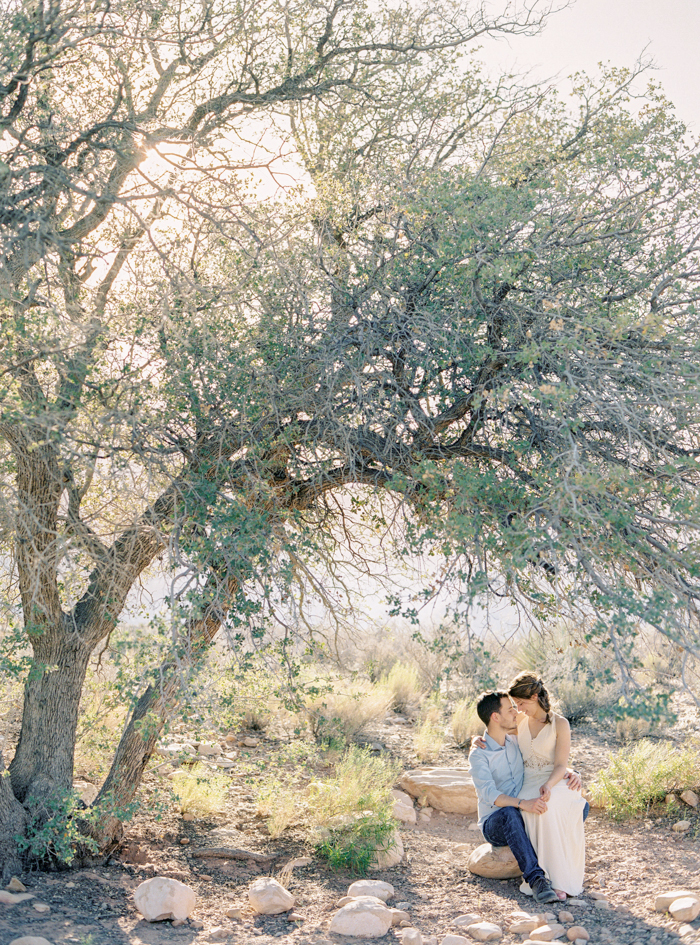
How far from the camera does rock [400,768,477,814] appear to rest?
269 inches

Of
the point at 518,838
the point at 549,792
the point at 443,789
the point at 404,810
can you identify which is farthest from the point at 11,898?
the point at 443,789

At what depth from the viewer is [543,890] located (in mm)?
4676

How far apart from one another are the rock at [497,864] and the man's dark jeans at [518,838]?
202mm

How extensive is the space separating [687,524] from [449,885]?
2895 millimetres

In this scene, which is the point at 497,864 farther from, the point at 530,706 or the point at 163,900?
the point at 163,900

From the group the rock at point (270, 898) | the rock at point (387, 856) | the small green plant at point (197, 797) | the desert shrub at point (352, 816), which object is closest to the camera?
the rock at point (270, 898)

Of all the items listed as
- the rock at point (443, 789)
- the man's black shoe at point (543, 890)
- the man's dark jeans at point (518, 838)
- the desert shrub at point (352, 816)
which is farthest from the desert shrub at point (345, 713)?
the man's black shoe at point (543, 890)

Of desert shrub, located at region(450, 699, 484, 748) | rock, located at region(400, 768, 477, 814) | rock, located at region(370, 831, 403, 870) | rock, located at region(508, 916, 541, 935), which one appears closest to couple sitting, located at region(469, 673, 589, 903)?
rock, located at region(508, 916, 541, 935)

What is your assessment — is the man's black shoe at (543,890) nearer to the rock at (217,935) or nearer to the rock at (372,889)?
the rock at (372,889)

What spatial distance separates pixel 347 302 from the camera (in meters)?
4.53

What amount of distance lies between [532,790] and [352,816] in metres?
1.34

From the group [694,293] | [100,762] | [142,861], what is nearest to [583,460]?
[694,293]

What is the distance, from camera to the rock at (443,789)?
22.4 feet

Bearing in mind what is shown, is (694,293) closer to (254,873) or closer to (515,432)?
(515,432)
